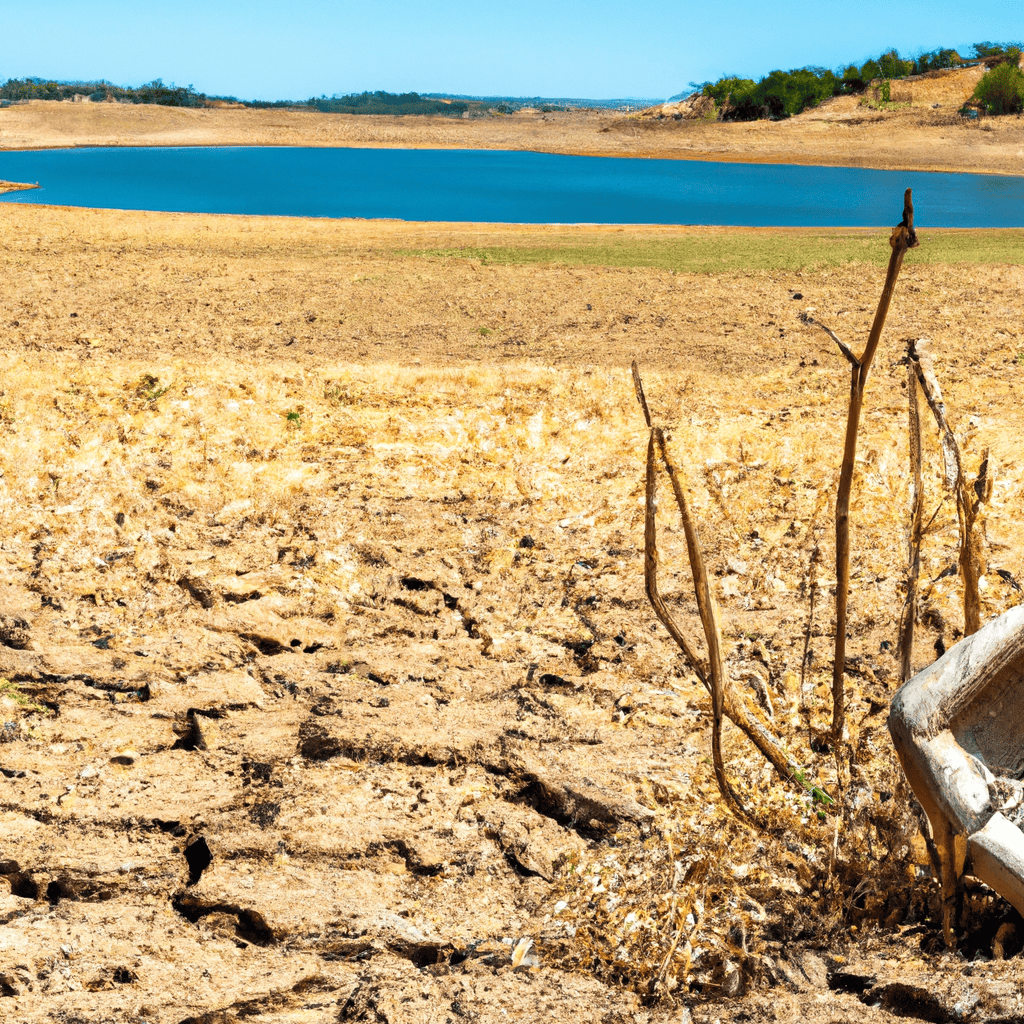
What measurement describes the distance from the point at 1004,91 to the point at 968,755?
62955 millimetres

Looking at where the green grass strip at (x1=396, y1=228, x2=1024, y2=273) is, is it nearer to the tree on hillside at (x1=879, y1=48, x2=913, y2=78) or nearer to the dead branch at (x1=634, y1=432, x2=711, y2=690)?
the dead branch at (x1=634, y1=432, x2=711, y2=690)

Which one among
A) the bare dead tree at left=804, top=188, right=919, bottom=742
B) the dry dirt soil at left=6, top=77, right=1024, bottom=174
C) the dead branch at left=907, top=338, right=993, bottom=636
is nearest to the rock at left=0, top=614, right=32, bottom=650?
the bare dead tree at left=804, top=188, right=919, bottom=742

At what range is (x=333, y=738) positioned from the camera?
3.56 metres

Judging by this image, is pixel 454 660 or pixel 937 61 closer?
pixel 454 660

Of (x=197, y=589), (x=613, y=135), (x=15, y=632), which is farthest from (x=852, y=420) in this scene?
(x=613, y=135)

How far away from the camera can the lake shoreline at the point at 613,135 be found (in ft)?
152

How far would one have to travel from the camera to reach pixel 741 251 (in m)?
11.8

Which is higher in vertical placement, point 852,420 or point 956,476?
point 852,420

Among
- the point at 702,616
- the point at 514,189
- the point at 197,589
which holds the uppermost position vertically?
the point at 514,189

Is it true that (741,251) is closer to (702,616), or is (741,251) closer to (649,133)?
(702,616)

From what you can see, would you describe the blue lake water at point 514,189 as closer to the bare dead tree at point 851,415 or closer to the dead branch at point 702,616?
the bare dead tree at point 851,415

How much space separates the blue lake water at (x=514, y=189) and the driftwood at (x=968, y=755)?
16.4 meters

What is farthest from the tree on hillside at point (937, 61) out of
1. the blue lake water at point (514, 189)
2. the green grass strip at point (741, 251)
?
the green grass strip at point (741, 251)

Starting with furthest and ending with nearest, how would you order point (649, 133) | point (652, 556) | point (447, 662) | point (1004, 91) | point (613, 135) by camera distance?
point (613, 135) < point (649, 133) < point (1004, 91) < point (447, 662) < point (652, 556)
